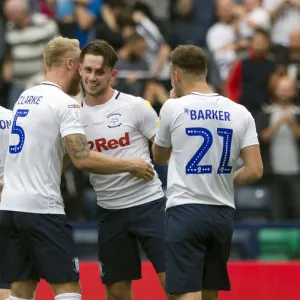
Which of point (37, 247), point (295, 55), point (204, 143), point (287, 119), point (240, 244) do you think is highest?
point (295, 55)

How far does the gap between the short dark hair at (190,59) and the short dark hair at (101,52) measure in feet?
2.38

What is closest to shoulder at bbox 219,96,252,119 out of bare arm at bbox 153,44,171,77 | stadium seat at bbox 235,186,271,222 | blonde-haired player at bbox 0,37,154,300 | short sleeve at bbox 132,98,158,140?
short sleeve at bbox 132,98,158,140

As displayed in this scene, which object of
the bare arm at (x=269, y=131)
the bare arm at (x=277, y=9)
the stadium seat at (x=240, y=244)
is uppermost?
the bare arm at (x=277, y=9)

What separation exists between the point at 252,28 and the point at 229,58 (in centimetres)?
52

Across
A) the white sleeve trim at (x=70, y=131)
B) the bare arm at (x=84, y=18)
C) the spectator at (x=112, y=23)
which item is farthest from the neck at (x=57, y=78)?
the bare arm at (x=84, y=18)

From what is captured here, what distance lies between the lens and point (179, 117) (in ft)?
26.0

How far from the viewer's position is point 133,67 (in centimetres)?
1409

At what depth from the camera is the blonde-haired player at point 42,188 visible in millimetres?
8000

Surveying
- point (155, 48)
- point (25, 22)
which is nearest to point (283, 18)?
point (155, 48)

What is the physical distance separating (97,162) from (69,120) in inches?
15.8

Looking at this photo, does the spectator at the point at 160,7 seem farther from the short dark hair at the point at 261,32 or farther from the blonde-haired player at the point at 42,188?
the blonde-haired player at the point at 42,188

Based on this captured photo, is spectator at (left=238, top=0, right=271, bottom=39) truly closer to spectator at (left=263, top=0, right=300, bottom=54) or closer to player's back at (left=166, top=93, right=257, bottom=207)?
spectator at (left=263, top=0, right=300, bottom=54)

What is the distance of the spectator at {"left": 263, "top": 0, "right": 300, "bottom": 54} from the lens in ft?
49.0

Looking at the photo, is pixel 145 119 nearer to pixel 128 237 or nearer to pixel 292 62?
pixel 128 237
